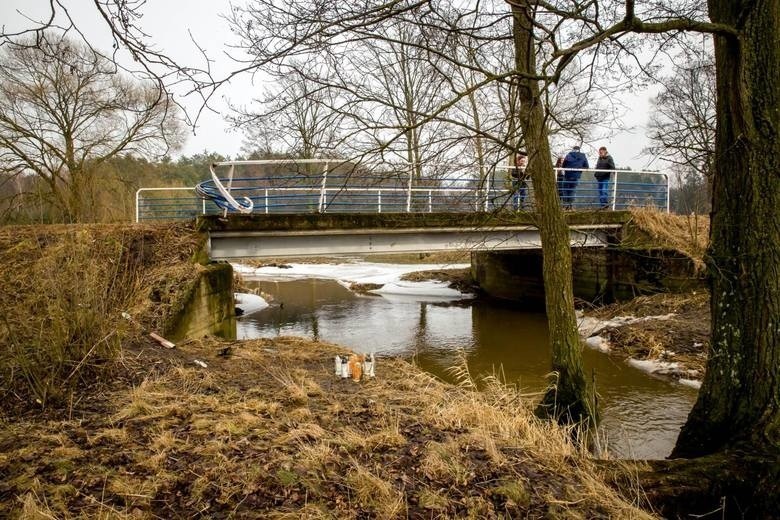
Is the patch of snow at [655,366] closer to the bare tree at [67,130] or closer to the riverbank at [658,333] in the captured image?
the riverbank at [658,333]

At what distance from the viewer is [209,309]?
27.1ft

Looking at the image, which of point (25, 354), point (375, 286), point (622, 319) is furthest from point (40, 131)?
point (622, 319)

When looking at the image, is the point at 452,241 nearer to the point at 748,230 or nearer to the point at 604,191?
the point at 604,191

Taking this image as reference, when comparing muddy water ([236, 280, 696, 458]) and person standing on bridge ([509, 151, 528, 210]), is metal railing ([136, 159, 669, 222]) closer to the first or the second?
person standing on bridge ([509, 151, 528, 210])

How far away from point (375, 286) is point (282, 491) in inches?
672

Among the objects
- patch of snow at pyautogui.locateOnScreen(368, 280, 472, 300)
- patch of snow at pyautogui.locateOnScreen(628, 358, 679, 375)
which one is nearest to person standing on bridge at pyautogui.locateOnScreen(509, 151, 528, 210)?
patch of snow at pyautogui.locateOnScreen(628, 358, 679, 375)

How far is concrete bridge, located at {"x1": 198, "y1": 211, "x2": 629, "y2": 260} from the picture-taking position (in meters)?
9.41

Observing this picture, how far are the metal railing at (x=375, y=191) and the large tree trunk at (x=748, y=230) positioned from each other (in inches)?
69.6

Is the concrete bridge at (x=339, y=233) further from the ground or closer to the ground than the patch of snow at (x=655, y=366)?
further from the ground

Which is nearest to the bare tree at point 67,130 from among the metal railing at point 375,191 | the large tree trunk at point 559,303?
the metal railing at point 375,191

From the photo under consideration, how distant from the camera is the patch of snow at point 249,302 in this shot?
1495 cm

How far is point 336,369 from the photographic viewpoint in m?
5.58

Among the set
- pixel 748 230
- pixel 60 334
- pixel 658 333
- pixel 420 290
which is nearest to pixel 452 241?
pixel 658 333

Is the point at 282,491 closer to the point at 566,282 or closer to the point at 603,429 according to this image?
the point at 566,282
